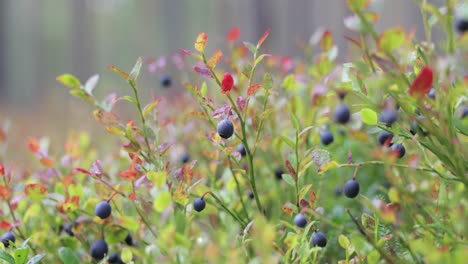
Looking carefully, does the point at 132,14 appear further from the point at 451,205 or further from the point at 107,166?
the point at 451,205

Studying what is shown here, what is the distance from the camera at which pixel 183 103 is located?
2260 mm

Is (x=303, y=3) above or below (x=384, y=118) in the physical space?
below

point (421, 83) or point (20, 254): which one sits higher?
point (421, 83)

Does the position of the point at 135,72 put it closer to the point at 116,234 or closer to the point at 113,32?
the point at 116,234

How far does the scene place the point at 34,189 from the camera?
102cm

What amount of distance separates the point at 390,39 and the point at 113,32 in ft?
36.4

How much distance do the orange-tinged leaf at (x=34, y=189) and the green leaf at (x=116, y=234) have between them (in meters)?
0.13

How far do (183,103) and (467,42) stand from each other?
163cm

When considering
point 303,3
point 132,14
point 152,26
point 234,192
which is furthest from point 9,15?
point 234,192

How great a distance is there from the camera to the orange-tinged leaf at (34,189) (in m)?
1.02

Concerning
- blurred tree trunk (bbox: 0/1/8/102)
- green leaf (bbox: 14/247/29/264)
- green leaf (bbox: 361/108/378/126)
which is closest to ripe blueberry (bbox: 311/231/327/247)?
green leaf (bbox: 361/108/378/126)

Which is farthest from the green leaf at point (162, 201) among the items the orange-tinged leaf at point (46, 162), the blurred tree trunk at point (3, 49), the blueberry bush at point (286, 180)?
the blurred tree trunk at point (3, 49)

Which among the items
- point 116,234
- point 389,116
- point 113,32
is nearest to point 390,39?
point 389,116

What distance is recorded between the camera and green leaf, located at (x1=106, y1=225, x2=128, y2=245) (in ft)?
3.23
